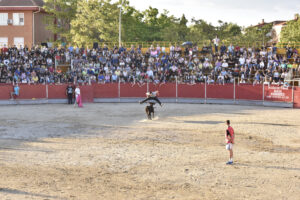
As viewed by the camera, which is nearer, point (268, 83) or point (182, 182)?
point (182, 182)

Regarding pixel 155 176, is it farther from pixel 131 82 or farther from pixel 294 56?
pixel 294 56

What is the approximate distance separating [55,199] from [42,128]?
10014 millimetres

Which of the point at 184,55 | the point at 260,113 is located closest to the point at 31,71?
the point at 184,55

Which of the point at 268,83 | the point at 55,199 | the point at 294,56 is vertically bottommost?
the point at 55,199

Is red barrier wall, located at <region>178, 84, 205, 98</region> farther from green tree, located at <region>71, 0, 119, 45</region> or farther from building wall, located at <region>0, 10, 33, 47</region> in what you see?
building wall, located at <region>0, 10, 33, 47</region>

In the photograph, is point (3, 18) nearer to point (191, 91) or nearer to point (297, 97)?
point (191, 91)

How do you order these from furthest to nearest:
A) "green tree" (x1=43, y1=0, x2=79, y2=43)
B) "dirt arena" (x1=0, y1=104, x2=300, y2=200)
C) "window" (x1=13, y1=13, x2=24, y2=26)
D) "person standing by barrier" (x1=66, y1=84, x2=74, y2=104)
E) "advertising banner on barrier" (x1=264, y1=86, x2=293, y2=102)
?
"green tree" (x1=43, y1=0, x2=79, y2=43), "window" (x1=13, y1=13, x2=24, y2=26), "person standing by barrier" (x1=66, y1=84, x2=74, y2=104), "advertising banner on barrier" (x1=264, y1=86, x2=293, y2=102), "dirt arena" (x1=0, y1=104, x2=300, y2=200)

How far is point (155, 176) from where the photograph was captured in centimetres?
1098

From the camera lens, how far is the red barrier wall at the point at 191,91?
1206 inches

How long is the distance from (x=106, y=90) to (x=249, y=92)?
35.3 feet

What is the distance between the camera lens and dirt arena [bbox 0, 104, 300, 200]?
9812 millimetres


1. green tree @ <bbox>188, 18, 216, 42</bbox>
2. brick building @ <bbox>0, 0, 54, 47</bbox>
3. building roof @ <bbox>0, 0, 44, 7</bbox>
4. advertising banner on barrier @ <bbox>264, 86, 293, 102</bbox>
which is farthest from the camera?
green tree @ <bbox>188, 18, 216, 42</bbox>

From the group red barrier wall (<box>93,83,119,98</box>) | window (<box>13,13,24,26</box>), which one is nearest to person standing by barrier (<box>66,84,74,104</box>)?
red barrier wall (<box>93,83,119,98</box>)

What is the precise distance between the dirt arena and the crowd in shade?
9319 mm
